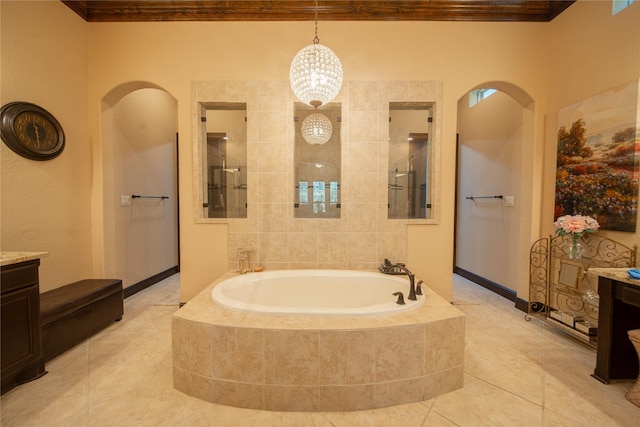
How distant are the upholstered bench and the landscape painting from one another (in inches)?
162

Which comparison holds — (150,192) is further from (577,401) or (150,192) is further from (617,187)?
A: (617,187)

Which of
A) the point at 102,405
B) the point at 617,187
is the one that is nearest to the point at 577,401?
the point at 617,187

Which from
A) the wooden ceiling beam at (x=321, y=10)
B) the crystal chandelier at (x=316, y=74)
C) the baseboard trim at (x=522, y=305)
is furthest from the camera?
the baseboard trim at (x=522, y=305)

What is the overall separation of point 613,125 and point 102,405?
3.84 meters

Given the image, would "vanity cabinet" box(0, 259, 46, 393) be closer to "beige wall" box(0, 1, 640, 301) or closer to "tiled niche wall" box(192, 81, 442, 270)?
"beige wall" box(0, 1, 640, 301)

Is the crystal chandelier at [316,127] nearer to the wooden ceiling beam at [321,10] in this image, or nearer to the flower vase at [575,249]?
the wooden ceiling beam at [321,10]

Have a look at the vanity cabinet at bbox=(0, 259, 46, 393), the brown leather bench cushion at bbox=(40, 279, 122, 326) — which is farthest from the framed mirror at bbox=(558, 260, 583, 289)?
the brown leather bench cushion at bbox=(40, 279, 122, 326)

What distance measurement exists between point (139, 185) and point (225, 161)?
1.33 m

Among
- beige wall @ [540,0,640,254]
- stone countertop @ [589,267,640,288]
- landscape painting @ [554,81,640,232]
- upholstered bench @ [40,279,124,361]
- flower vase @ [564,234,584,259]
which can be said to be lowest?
upholstered bench @ [40,279,124,361]

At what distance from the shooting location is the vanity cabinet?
1356 mm

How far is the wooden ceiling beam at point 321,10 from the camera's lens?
7.96 feet

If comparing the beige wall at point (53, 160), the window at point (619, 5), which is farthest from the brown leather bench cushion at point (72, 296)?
the window at point (619, 5)

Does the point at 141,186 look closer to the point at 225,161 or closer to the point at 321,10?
the point at 225,161

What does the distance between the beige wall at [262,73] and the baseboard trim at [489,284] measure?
560 mm
